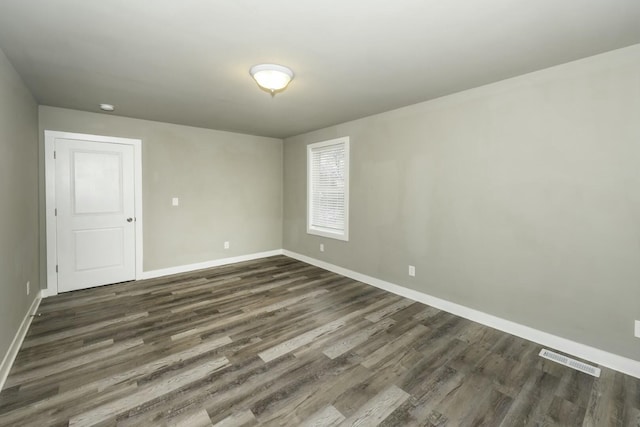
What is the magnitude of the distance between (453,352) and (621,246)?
1.55 metres

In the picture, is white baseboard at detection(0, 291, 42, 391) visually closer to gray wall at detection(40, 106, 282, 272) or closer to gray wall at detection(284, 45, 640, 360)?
Result: gray wall at detection(40, 106, 282, 272)

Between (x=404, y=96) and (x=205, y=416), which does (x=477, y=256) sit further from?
(x=205, y=416)

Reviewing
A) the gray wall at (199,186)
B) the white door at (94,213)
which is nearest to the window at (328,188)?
the gray wall at (199,186)

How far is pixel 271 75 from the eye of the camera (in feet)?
8.12

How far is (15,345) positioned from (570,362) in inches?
182

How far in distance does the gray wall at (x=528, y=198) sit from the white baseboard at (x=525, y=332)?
2.2 inches

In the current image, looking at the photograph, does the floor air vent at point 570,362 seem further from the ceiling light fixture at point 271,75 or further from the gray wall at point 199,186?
the gray wall at point 199,186

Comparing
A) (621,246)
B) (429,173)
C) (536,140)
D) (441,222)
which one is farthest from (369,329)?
(536,140)

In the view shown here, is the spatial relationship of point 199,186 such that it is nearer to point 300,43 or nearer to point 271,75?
point 271,75

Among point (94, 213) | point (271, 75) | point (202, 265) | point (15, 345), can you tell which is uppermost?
point (271, 75)

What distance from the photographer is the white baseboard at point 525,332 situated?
7.34ft

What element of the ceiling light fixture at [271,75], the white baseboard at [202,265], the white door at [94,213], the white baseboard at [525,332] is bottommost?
the white baseboard at [525,332]

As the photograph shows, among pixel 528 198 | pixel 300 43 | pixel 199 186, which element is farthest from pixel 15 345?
pixel 528 198

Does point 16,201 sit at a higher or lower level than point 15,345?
higher
